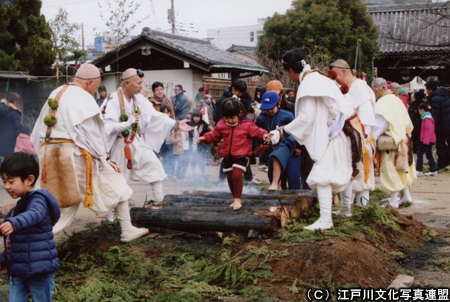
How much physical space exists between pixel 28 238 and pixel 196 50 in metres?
15.9

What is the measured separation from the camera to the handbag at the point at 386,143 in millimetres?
8695

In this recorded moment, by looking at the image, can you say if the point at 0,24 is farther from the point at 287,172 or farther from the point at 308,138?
the point at 308,138

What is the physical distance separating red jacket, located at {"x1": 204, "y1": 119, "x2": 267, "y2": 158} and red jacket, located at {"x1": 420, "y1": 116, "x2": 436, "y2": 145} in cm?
740

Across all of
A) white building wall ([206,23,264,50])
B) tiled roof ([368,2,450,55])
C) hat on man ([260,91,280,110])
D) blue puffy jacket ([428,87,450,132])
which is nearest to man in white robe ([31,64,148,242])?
hat on man ([260,91,280,110])

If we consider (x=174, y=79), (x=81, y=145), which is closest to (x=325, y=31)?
(x=174, y=79)

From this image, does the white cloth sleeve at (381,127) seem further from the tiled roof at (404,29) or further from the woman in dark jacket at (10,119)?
the tiled roof at (404,29)

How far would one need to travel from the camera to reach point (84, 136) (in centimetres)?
594

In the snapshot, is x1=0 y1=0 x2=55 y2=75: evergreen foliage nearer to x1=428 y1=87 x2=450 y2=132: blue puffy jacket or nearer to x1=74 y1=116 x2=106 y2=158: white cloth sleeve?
x1=74 y1=116 x2=106 y2=158: white cloth sleeve

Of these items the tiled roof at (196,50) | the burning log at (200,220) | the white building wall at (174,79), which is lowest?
the burning log at (200,220)

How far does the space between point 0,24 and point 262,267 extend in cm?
1295

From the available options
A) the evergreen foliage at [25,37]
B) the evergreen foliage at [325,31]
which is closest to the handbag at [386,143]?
the evergreen foliage at [25,37]

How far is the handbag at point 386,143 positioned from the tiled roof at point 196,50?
9.70 m

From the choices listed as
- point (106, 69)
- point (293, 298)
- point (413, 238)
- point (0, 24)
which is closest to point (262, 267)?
point (293, 298)

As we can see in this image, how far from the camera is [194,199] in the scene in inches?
290
